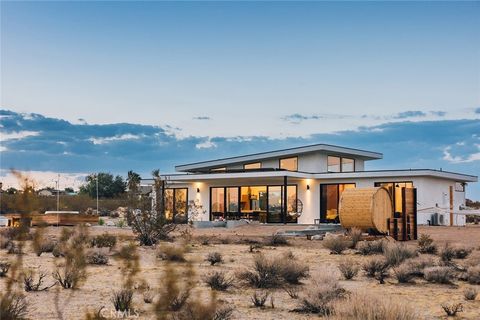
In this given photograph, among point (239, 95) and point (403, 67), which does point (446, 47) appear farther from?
point (239, 95)

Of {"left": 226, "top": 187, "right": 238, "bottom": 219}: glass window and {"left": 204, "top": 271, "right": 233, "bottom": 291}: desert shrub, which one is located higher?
{"left": 226, "top": 187, "right": 238, "bottom": 219}: glass window

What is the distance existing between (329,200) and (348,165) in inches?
157

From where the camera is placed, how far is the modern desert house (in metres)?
32.8

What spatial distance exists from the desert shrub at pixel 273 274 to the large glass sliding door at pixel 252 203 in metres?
24.3

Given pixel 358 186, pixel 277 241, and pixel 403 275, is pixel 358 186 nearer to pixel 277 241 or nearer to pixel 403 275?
pixel 277 241

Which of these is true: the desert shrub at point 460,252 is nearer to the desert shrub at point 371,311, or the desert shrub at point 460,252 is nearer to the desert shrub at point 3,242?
the desert shrub at point 371,311

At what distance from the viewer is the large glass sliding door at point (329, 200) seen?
34.3 metres

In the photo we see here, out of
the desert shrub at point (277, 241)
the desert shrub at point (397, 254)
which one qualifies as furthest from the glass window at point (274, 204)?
the desert shrub at point (397, 254)

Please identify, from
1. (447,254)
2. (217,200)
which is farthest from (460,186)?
(447,254)

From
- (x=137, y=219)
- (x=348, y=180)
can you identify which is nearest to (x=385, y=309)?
(x=137, y=219)

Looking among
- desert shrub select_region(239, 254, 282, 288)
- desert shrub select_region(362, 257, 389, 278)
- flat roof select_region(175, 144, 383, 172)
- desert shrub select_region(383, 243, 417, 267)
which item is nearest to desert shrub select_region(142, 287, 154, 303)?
desert shrub select_region(239, 254, 282, 288)

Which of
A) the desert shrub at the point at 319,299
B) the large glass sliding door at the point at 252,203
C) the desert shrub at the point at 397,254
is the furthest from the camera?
the large glass sliding door at the point at 252,203

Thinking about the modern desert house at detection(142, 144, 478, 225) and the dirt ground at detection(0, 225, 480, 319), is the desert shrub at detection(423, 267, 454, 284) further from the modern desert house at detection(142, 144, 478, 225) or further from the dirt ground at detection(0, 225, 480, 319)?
the modern desert house at detection(142, 144, 478, 225)

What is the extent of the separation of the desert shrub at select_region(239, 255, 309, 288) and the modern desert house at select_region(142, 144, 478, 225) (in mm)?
21789
